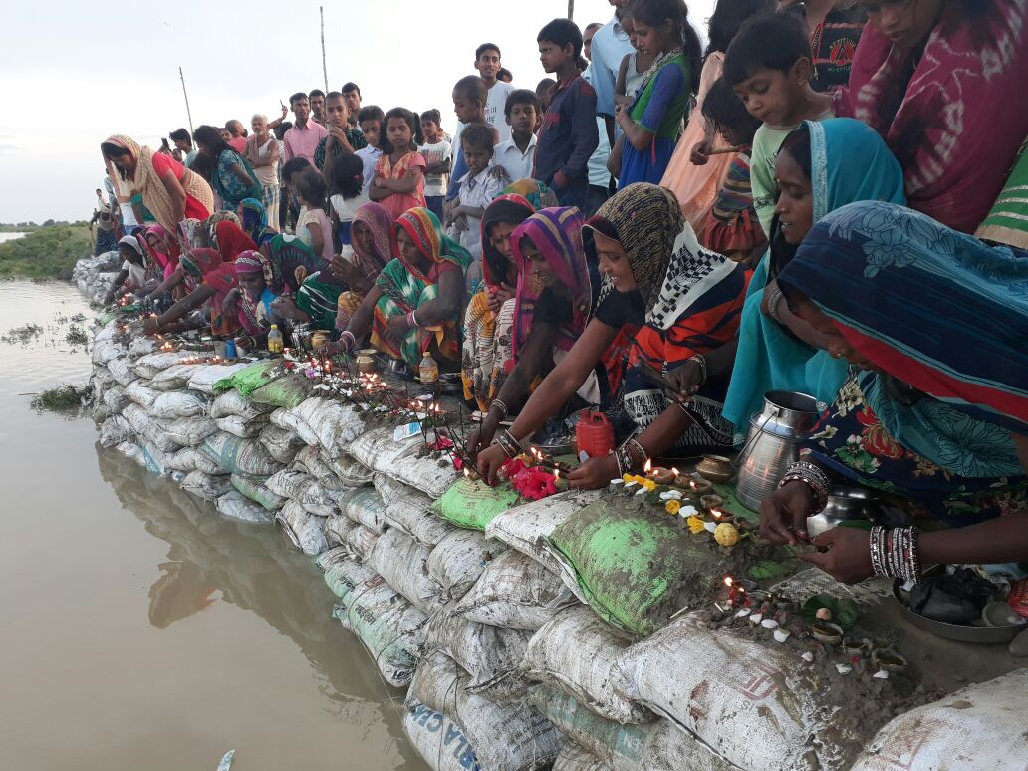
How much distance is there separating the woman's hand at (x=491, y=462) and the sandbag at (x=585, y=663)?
0.75 meters

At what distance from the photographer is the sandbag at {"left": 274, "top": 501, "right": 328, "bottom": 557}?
4105mm

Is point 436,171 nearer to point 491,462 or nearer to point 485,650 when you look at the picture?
point 491,462

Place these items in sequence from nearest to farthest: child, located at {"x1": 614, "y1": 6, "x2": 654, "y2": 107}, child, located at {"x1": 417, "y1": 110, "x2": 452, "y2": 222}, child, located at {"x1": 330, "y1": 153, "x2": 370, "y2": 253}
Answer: child, located at {"x1": 614, "y1": 6, "x2": 654, "y2": 107}
child, located at {"x1": 330, "y1": 153, "x2": 370, "y2": 253}
child, located at {"x1": 417, "y1": 110, "x2": 452, "y2": 222}

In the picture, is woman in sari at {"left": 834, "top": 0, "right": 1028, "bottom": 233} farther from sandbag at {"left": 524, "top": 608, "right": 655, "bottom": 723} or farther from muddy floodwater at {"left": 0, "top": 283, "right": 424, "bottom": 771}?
muddy floodwater at {"left": 0, "top": 283, "right": 424, "bottom": 771}

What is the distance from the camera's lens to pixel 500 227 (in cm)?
346

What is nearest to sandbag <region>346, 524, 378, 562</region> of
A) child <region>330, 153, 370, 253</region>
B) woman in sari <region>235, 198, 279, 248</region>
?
child <region>330, 153, 370, 253</region>

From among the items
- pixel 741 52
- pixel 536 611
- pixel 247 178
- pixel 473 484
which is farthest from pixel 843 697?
pixel 247 178

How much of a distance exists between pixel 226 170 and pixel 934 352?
8.47 m

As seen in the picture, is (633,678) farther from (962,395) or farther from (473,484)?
(473,484)

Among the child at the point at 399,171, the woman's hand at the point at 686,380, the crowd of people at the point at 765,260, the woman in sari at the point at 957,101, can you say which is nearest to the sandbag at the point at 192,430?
the crowd of people at the point at 765,260

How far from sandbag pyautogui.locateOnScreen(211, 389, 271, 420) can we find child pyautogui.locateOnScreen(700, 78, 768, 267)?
11.4ft

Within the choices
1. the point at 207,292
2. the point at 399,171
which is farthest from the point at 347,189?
the point at 207,292

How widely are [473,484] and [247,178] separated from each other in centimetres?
685

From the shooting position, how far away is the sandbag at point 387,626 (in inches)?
115
